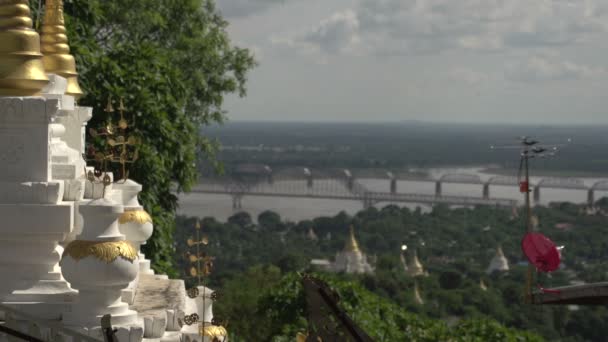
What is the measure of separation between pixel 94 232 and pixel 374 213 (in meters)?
130

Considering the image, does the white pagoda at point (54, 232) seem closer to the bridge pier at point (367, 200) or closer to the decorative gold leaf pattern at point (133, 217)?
the decorative gold leaf pattern at point (133, 217)

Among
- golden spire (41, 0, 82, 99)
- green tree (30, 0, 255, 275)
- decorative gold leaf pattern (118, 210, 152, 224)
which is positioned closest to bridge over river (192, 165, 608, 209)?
green tree (30, 0, 255, 275)

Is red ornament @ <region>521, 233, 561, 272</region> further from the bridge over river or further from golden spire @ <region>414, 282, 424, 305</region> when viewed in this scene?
the bridge over river

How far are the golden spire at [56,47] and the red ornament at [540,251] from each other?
7520 mm

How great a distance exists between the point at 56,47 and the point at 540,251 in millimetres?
7857

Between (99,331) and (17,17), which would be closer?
(99,331)

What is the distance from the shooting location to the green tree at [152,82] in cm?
2167

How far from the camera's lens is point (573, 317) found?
4666 centimetres

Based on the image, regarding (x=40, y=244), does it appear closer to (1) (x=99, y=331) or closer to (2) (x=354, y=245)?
(1) (x=99, y=331)

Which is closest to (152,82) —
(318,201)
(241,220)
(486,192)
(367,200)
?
(241,220)

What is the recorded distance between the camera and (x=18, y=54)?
11.1 metres

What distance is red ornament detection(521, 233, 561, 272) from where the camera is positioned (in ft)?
22.9

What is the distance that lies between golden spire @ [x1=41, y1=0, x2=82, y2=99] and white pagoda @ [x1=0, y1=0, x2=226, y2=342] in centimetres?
103

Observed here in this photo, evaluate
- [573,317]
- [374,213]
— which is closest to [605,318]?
[573,317]
